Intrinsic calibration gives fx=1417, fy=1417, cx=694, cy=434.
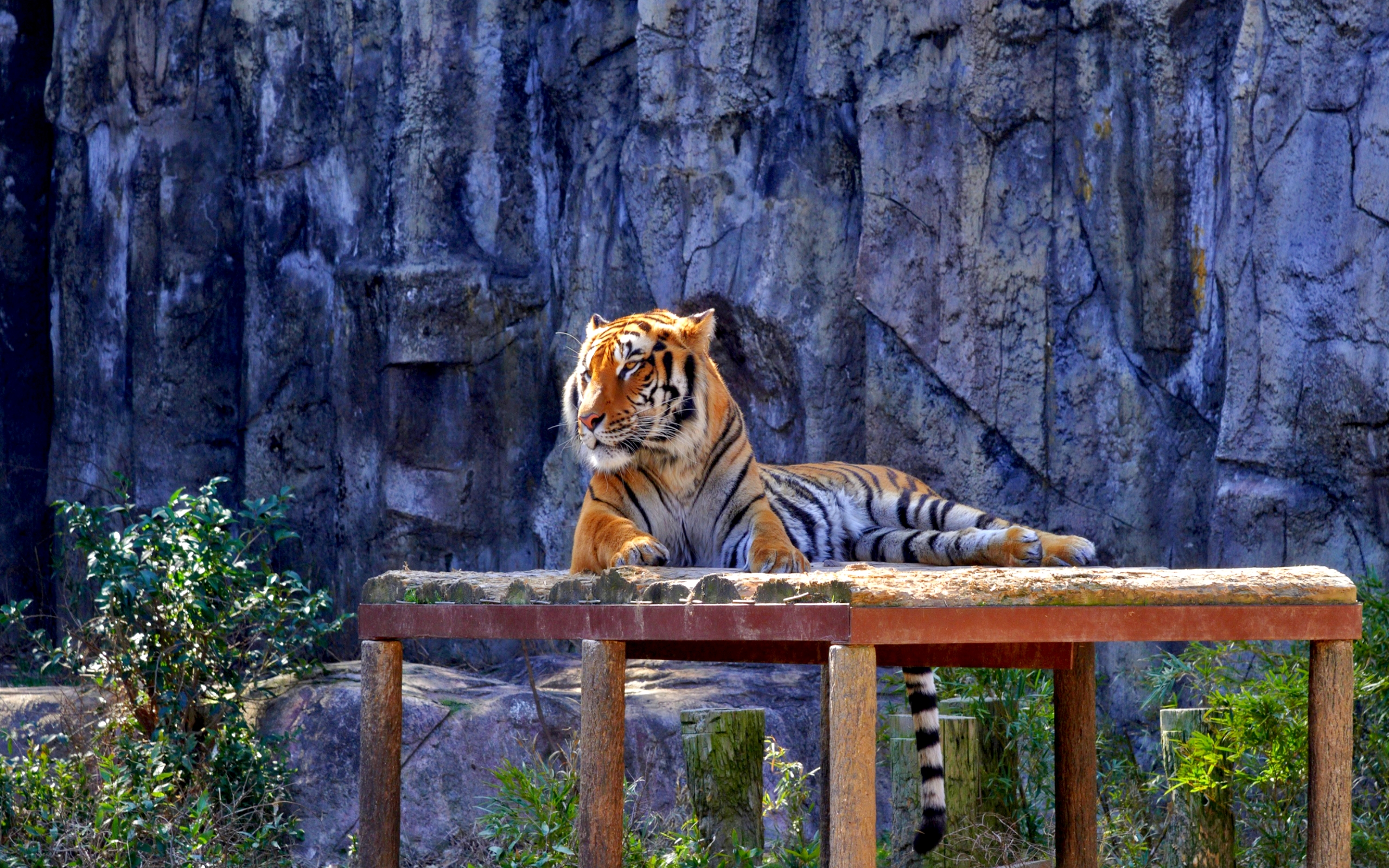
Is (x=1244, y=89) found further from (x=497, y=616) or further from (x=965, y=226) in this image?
(x=497, y=616)

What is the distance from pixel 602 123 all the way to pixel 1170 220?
330cm

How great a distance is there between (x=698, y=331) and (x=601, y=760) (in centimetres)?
129

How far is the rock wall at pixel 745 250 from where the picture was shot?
19.1 feet

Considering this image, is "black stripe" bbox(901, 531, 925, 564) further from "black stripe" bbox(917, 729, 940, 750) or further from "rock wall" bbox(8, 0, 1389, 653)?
"rock wall" bbox(8, 0, 1389, 653)

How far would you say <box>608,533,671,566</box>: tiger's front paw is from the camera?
3.29m

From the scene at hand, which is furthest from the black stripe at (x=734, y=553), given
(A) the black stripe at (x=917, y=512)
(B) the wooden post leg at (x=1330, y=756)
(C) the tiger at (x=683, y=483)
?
(B) the wooden post leg at (x=1330, y=756)

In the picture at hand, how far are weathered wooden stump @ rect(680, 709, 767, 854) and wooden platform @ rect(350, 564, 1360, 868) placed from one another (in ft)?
2.84

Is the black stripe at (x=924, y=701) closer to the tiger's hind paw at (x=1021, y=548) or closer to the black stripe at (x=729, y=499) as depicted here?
the tiger's hind paw at (x=1021, y=548)

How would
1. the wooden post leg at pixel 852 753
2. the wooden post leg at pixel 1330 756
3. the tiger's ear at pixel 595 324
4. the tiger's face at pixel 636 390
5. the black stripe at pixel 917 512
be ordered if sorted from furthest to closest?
the black stripe at pixel 917 512 < the tiger's ear at pixel 595 324 < the tiger's face at pixel 636 390 < the wooden post leg at pixel 1330 756 < the wooden post leg at pixel 852 753

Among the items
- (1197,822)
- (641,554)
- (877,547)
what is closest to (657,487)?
(641,554)

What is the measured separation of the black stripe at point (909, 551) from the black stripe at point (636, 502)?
2.93 ft

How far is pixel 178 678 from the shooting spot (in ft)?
19.2

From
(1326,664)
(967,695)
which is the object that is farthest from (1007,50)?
(1326,664)

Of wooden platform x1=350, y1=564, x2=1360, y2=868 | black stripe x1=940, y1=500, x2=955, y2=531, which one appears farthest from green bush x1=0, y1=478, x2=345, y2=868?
black stripe x1=940, y1=500, x2=955, y2=531
